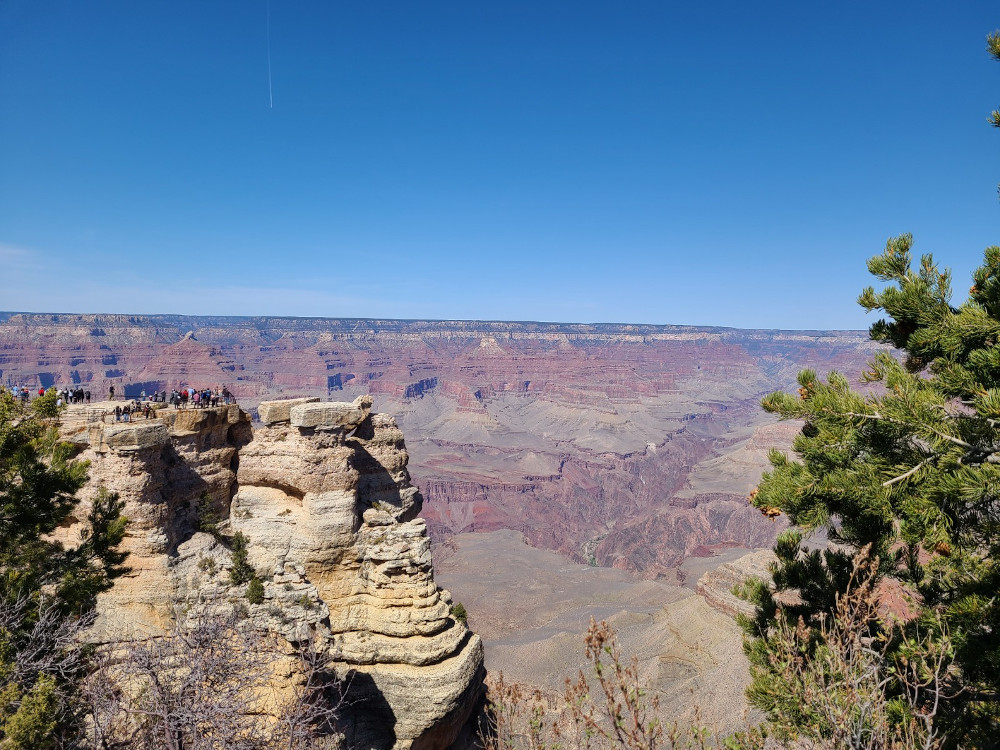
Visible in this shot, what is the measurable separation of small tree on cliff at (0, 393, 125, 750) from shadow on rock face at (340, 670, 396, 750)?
8212 mm

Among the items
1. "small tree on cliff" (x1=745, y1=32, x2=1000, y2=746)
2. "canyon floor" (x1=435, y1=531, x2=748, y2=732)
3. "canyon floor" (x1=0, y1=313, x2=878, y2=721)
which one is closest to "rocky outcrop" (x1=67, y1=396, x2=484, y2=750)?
"canyon floor" (x1=435, y1=531, x2=748, y2=732)

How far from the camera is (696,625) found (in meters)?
38.3

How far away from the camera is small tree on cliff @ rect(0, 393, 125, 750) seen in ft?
28.7

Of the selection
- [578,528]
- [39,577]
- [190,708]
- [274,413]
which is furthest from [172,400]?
[578,528]

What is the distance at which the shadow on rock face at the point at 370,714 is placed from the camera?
17.0 meters

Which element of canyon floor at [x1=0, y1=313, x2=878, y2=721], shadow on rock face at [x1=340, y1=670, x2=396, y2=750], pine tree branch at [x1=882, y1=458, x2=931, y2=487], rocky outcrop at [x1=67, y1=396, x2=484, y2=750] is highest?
pine tree branch at [x1=882, y1=458, x2=931, y2=487]

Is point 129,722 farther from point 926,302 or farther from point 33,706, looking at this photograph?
point 926,302

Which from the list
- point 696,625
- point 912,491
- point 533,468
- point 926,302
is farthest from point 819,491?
point 533,468

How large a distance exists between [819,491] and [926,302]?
3.25 metres

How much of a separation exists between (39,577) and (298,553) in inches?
310

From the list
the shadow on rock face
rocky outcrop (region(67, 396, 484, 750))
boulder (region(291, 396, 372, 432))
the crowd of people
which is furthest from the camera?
boulder (region(291, 396, 372, 432))

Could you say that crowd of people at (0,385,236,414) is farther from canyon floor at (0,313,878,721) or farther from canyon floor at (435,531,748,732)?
canyon floor at (0,313,878,721)

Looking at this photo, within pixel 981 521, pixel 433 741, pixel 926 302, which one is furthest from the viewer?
pixel 433 741

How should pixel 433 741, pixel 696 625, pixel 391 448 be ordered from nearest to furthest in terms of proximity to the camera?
1. pixel 433 741
2. pixel 391 448
3. pixel 696 625
